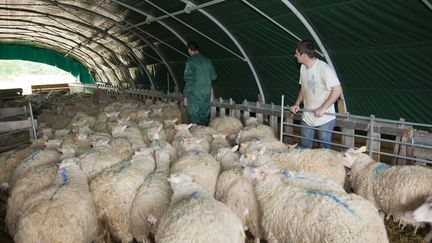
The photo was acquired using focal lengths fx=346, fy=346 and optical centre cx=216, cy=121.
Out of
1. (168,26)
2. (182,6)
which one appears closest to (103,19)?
(168,26)

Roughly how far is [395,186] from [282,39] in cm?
367

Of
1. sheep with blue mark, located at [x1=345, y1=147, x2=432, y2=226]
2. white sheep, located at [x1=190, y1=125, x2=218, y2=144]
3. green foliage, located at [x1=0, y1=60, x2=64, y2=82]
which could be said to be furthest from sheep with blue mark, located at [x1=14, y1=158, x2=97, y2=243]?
green foliage, located at [x1=0, y1=60, x2=64, y2=82]

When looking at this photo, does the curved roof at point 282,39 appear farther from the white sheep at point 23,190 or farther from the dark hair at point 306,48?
the white sheep at point 23,190

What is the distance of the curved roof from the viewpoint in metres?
4.63

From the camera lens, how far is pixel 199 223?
2.40 m

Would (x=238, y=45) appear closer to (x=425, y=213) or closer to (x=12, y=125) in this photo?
(x=12, y=125)

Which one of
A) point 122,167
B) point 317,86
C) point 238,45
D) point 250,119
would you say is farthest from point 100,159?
point 238,45

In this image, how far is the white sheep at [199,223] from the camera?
2.36 m

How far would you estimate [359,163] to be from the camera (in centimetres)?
402

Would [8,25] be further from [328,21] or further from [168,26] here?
[328,21]

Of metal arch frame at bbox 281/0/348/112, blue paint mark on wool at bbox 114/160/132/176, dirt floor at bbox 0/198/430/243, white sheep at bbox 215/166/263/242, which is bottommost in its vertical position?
dirt floor at bbox 0/198/430/243

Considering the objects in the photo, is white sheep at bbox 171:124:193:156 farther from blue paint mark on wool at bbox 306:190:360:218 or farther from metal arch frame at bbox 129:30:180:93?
metal arch frame at bbox 129:30:180:93

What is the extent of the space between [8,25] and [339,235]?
17525 mm

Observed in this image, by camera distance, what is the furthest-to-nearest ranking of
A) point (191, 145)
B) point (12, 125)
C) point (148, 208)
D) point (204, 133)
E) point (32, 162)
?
point (12, 125) → point (204, 133) → point (191, 145) → point (32, 162) → point (148, 208)
